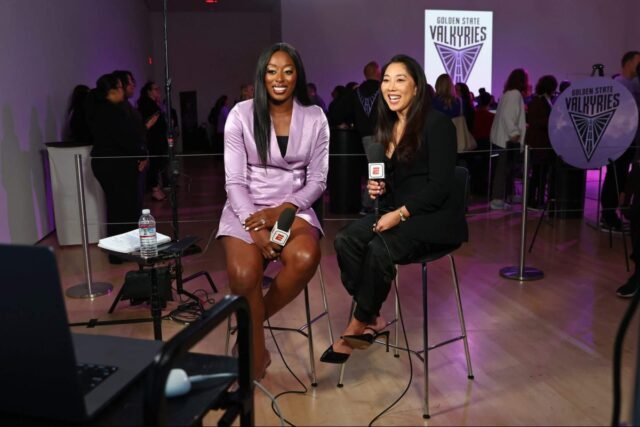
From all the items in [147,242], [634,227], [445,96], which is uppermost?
[445,96]

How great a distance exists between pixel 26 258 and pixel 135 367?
0.33 metres

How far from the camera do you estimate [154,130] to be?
7621 millimetres

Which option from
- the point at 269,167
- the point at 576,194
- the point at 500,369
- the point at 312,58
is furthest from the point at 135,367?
the point at 312,58

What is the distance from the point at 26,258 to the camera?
3.32 ft

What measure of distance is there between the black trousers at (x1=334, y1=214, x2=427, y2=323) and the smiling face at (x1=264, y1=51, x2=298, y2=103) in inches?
27.2

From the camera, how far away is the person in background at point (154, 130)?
7.30 meters

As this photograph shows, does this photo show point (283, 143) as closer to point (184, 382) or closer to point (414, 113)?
point (414, 113)

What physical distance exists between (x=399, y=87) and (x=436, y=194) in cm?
48

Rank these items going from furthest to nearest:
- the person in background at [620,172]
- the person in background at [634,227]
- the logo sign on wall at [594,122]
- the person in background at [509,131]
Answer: the person in background at [509,131] < the person in background at [620,172] < the logo sign on wall at [594,122] < the person in background at [634,227]

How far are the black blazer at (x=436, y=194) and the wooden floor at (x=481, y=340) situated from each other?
68cm

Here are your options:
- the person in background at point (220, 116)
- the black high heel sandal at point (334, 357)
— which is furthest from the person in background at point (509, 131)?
the person in background at point (220, 116)

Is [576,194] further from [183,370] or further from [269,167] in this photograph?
[183,370]

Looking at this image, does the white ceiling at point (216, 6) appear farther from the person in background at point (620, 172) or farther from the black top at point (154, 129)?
the person in background at point (620, 172)

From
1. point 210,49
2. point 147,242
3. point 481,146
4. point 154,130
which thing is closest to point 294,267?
point 147,242
